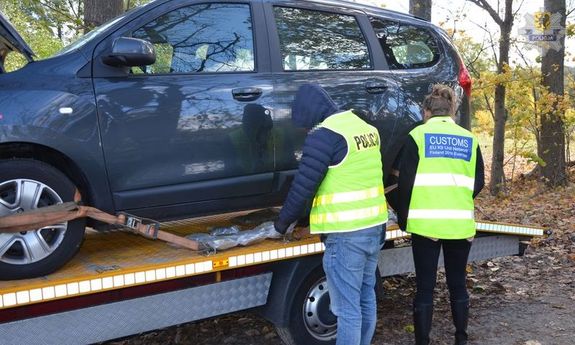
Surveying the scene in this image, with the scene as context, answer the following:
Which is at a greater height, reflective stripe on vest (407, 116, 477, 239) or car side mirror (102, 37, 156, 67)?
car side mirror (102, 37, 156, 67)

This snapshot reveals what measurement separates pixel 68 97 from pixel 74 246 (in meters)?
0.84

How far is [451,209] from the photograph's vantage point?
12.2 ft

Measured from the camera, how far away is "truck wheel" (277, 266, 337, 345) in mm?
3738

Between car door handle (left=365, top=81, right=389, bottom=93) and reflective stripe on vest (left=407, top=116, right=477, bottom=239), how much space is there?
2.30 ft

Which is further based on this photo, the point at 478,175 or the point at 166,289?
the point at 478,175

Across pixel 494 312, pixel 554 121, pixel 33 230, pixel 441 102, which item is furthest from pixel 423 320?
pixel 554 121

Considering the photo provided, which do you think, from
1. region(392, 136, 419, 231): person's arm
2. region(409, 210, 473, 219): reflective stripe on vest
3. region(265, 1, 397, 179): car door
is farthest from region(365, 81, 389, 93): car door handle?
region(409, 210, 473, 219): reflective stripe on vest

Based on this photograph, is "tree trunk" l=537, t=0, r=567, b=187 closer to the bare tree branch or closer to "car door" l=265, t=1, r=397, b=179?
the bare tree branch

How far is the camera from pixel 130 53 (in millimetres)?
3131

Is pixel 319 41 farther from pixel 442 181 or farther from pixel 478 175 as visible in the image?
pixel 478 175

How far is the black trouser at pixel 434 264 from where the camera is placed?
380 cm

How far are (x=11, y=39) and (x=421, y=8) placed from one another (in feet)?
30.4

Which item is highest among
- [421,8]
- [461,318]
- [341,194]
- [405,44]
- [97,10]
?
[421,8]

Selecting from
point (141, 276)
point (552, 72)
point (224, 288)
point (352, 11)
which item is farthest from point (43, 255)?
point (552, 72)
